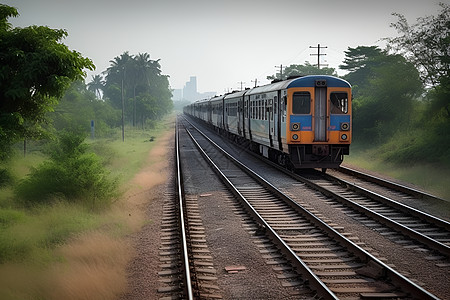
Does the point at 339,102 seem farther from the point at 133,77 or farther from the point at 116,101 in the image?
the point at 133,77

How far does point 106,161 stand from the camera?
23.1m

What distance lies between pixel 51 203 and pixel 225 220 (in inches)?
194

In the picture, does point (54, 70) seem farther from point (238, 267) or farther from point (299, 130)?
point (299, 130)

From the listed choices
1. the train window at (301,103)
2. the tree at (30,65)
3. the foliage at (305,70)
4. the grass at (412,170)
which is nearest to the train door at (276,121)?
the train window at (301,103)

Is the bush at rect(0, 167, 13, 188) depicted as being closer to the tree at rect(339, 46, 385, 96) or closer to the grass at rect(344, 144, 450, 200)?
the grass at rect(344, 144, 450, 200)

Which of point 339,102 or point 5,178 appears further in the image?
point 339,102

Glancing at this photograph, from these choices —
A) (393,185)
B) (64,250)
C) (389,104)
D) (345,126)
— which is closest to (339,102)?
(345,126)

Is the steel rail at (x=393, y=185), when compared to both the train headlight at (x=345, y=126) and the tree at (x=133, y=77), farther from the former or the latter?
the tree at (x=133, y=77)

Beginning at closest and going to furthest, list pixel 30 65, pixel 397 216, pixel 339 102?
pixel 30 65 < pixel 397 216 < pixel 339 102

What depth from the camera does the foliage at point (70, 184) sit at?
12336 mm

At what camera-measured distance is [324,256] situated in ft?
25.5

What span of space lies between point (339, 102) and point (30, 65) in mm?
10958

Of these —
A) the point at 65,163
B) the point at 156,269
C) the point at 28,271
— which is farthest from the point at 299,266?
the point at 65,163

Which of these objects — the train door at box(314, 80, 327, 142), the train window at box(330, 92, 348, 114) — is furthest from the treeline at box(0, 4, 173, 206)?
the train window at box(330, 92, 348, 114)
